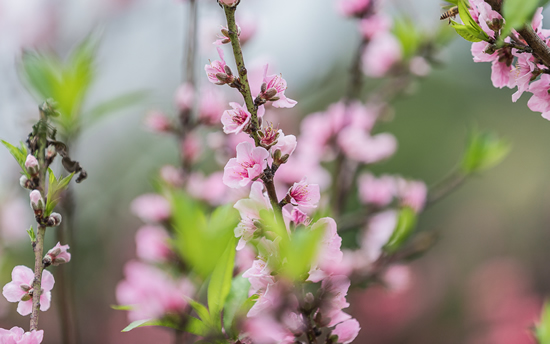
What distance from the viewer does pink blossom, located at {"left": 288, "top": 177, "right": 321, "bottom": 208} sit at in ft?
1.43

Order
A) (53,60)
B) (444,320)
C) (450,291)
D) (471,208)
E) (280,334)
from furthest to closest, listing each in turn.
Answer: (471,208) < (450,291) < (444,320) < (53,60) < (280,334)

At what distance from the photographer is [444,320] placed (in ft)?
7.47

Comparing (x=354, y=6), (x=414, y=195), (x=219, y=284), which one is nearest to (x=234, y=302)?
(x=219, y=284)

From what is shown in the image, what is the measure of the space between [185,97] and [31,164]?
53 centimetres

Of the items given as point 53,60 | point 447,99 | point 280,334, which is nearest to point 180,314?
point 280,334

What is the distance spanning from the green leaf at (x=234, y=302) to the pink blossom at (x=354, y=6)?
80 cm

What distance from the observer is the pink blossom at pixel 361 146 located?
1.14 meters

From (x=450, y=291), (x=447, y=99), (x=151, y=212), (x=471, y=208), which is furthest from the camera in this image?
(x=447, y=99)

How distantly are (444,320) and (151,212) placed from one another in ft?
6.27

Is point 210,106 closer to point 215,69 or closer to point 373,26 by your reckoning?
point 373,26

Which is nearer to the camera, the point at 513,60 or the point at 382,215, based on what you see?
the point at 513,60

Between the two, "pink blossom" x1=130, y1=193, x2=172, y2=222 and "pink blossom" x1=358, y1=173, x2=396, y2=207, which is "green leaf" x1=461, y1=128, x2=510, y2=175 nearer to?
"pink blossom" x1=358, y1=173, x2=396, y2=207

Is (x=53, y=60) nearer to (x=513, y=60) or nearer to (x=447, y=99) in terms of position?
(x=513, y=60)

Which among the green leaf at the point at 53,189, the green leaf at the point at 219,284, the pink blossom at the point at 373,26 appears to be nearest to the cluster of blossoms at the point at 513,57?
the green leaf at the point at 219,284
